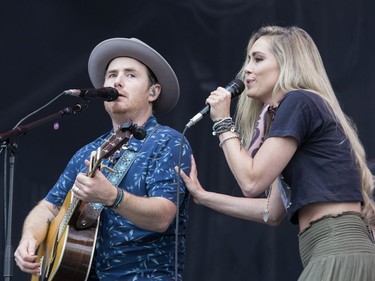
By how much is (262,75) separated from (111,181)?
2.82 ft

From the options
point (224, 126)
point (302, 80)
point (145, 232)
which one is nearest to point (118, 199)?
point (145, 232)

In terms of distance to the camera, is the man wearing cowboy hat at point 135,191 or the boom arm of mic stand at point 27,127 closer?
the man wearing cowboy hat at point 135,191

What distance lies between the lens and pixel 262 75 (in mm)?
3447

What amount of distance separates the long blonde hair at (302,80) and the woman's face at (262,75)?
0.10ft

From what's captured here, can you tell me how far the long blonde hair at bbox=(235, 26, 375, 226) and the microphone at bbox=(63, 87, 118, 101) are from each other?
675 millimetres

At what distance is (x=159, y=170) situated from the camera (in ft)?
12.4

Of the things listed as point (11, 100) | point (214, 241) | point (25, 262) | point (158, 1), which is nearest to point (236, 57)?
point (158, 1)

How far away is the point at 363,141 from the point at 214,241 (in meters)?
1.06

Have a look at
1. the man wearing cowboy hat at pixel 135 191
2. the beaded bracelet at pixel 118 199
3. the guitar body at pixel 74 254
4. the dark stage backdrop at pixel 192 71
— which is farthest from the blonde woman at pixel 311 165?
the dark stage backdrop at pixel 192 71

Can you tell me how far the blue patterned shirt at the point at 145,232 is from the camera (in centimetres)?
371

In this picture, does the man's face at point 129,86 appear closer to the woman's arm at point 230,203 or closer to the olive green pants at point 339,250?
the woman's arm at point 230,203

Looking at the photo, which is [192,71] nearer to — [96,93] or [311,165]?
[96,93]

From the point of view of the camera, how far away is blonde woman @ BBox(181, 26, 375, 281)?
10.2 ft

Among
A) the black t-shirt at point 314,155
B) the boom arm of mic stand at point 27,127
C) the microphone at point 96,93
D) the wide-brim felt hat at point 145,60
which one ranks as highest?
the wide-brim felt hat at point 145,60
